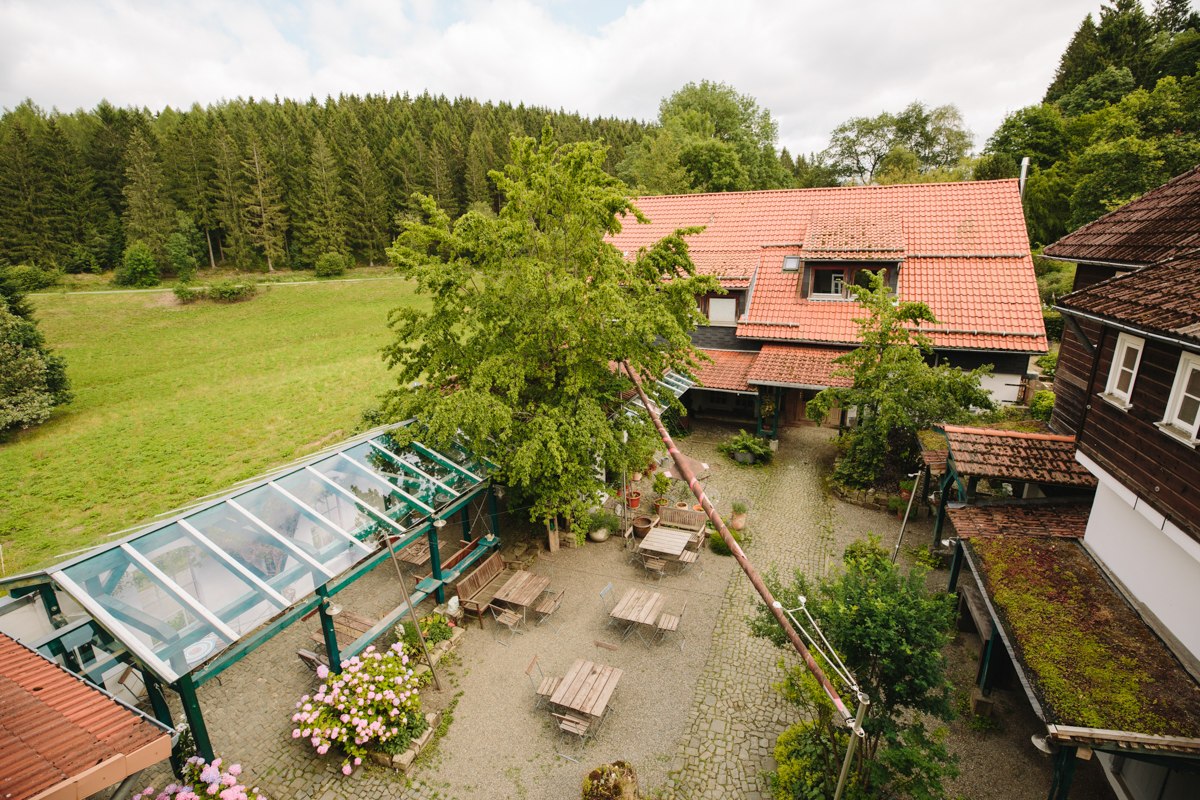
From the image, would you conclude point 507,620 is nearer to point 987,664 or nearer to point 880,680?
point 880,680

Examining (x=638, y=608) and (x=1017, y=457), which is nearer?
(x=1017, y=457)

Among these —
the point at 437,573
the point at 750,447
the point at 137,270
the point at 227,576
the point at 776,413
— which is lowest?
the point at 437,573

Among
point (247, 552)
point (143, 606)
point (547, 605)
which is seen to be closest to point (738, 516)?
point (547, 605)

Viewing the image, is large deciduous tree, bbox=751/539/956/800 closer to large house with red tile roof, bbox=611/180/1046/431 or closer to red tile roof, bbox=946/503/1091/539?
red tile roof, bbox=946/503/1091/539

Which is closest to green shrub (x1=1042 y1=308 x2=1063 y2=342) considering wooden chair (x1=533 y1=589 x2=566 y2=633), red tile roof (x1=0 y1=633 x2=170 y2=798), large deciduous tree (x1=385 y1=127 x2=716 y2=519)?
large deciduous tree (x1=385 y1=127 x2=716 y2=519)

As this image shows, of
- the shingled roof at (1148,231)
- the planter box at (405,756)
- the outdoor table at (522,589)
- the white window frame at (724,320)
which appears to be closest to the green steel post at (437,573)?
the outdoor table at (522,589)
